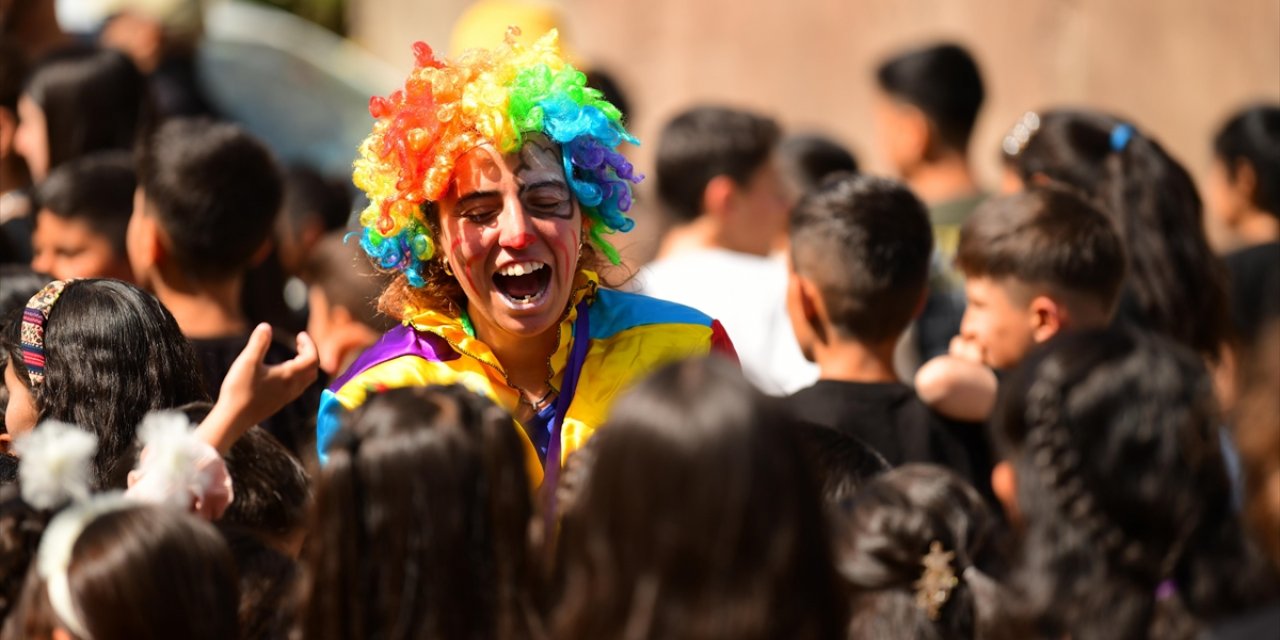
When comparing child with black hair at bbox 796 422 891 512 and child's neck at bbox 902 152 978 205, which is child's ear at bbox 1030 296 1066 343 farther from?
child's neck at bbox 902 152 978 205

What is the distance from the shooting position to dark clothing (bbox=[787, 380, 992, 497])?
399 centimetres

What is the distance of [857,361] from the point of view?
165 inches

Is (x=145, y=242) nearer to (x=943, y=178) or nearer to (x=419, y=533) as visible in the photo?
(x=419, y=533)

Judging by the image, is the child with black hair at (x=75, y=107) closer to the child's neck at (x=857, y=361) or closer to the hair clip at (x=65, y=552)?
the child's neck at (x=857, y=361)

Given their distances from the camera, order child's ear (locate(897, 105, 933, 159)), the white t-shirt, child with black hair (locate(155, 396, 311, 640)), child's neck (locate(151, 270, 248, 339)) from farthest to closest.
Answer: child's ear (locate(897, 105, 933, 159)) < the white t-shirt < child's neck (locate(151, 270, 248, 339)) < child with black hair (locate(155, 396, 311, 640))

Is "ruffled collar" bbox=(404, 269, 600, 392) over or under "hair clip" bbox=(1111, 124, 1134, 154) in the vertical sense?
under

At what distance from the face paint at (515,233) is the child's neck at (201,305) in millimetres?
1244

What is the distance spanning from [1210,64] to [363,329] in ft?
16.8

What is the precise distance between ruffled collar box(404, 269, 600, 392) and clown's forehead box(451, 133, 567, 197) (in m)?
0.30

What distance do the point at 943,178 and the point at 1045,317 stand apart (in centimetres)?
189

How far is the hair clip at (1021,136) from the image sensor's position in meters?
5.24

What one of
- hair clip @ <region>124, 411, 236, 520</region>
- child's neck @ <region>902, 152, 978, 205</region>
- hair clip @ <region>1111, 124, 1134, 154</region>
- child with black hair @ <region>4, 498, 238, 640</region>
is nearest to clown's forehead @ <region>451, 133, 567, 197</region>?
hair clip @ <region>124, 411, 236, 520</region>

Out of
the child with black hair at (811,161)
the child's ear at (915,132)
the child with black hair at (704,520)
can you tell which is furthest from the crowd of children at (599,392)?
the child with black hair at (811,161)

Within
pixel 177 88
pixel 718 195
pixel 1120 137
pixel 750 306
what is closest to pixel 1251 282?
pixel 1120 137
